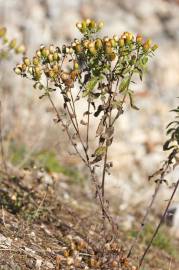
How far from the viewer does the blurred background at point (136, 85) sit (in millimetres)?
8859

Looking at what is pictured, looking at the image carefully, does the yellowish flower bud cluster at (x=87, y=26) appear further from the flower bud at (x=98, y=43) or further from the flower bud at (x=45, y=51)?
the flower bud at (x=45, y=51)

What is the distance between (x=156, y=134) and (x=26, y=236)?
6.10 metres

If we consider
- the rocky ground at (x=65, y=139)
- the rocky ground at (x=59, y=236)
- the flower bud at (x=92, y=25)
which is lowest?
the rocky ground at (x=59, y=236)

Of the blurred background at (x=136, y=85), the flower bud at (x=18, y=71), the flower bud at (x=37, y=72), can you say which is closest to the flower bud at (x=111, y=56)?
the flower bud at (x=37, y=72)

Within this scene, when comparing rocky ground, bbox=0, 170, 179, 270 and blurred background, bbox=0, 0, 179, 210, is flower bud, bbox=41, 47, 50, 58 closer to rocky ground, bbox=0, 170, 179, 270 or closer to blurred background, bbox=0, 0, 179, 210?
rocky ground, bbox=0, 170, 179, 270

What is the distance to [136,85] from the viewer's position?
11.2 m

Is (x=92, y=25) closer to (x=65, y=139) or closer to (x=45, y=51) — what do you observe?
(x=45, y=51)

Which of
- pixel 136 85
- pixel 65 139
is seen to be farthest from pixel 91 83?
pixel 136 85

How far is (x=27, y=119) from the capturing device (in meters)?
8.88

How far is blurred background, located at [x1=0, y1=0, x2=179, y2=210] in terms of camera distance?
8.86 meters

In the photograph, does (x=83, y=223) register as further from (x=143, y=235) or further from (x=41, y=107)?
(x=41, y=107)

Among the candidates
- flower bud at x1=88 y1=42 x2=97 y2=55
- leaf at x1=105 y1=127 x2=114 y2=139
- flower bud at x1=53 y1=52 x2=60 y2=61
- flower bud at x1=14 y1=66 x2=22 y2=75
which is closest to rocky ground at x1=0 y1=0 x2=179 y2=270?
leaf at x1=105 y1=127 x2=114 y2=139

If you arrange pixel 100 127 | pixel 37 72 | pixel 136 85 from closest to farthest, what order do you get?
pixel 37 72 → pixel 100 127 → pixel 136 85

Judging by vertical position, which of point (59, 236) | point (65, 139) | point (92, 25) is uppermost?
point (65, 139)
